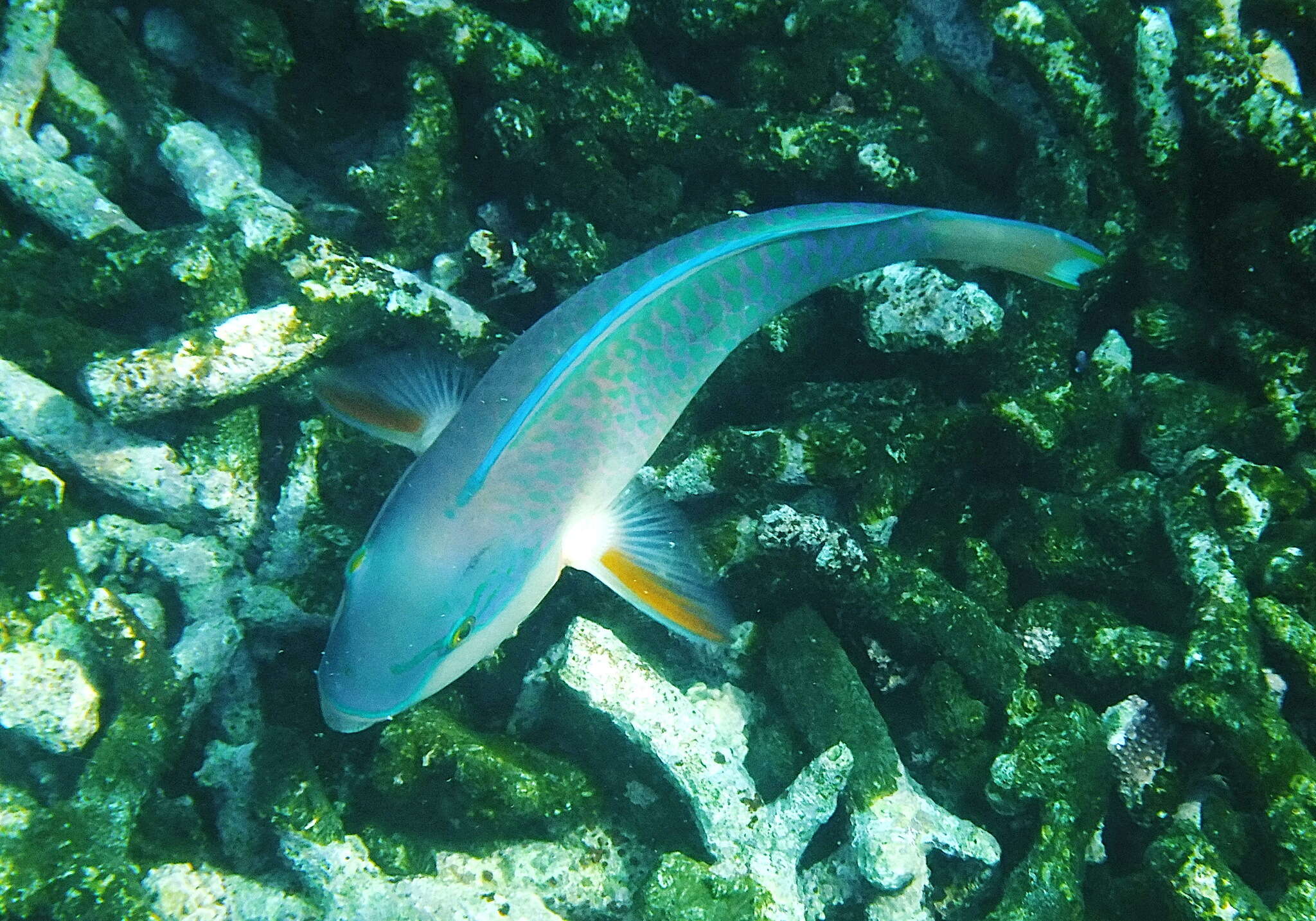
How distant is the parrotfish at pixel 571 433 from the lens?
7.12 feet

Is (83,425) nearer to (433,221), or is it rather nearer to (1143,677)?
(433,221)

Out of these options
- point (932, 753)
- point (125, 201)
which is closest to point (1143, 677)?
point (932, 753)

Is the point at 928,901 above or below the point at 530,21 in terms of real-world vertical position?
below

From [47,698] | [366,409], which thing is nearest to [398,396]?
Answer: [366,409]

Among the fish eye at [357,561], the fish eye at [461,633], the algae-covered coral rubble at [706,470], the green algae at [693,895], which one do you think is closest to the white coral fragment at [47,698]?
the algae-covered coral rubble at [706,470]

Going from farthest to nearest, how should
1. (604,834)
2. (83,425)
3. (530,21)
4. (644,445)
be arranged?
(530,21) < (83,425) < (604,834) < (644,445)

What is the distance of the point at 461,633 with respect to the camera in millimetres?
2238

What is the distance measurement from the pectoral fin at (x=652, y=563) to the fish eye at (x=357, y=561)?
0.70 m

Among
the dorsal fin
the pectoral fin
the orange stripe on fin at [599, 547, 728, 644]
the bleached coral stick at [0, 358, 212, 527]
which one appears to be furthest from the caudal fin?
the bleached coral stick at [0, 358, 212, 527]

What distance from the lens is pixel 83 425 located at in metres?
3.37

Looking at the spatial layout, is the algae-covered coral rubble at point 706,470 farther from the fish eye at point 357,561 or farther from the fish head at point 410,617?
the fish eye at point 357,561

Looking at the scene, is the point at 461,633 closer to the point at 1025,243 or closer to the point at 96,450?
the point at 96,450

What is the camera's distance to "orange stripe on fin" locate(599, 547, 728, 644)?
8.54ft

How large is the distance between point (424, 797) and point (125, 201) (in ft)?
12.0
